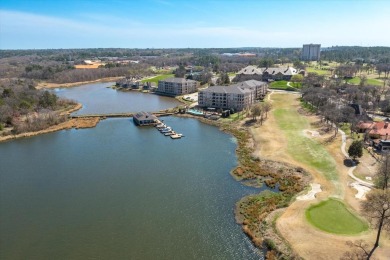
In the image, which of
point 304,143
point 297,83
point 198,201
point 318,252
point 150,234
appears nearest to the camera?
point 318,252

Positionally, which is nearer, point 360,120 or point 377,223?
point 377,223

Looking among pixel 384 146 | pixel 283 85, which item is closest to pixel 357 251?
pixel 384 146

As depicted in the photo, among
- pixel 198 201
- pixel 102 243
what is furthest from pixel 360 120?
pixel 102 243

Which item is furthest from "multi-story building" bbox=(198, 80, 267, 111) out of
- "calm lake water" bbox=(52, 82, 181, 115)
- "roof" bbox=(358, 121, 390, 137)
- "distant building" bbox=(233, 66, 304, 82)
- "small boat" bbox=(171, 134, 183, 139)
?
"distant building" bbox=(233, 66, 304, 82)

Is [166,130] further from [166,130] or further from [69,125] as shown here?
[69,125]

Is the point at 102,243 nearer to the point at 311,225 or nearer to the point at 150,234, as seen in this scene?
the point at 150,234

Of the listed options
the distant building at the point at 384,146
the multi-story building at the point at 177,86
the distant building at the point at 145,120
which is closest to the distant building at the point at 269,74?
the multi-story building at the point at 177,86
